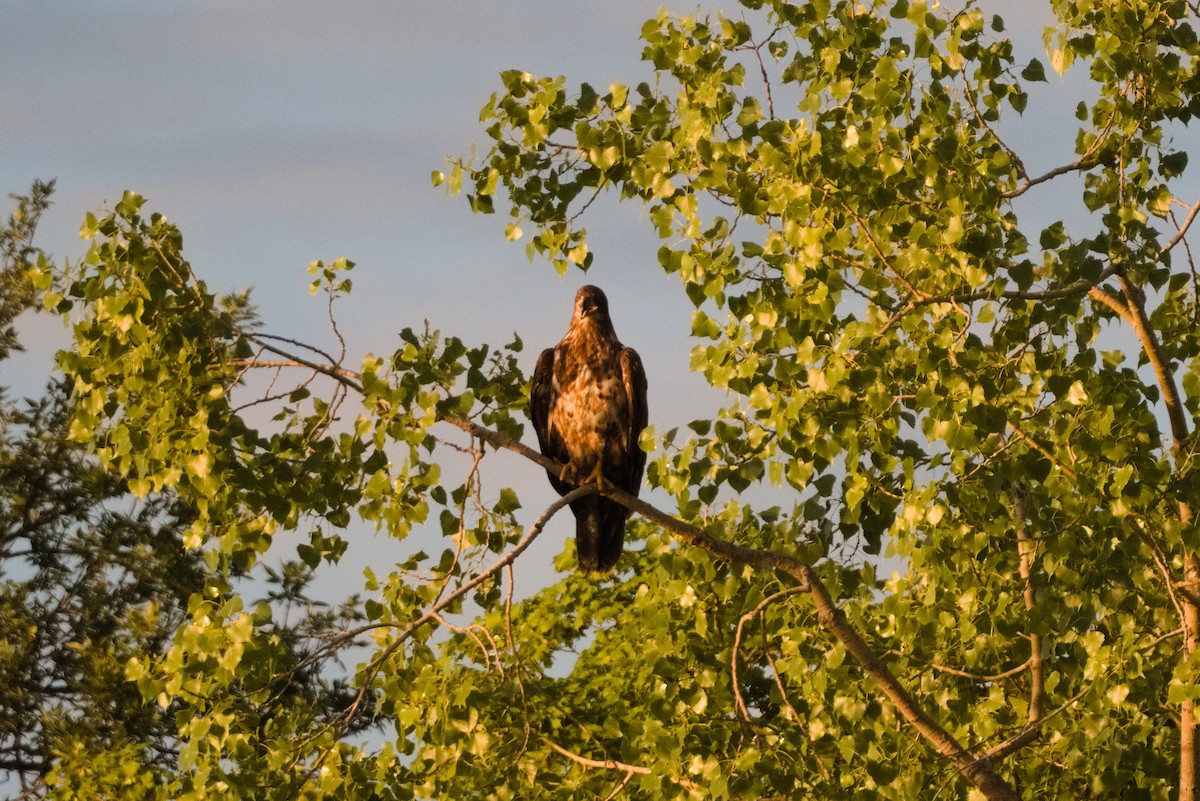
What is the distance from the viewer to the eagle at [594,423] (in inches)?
317

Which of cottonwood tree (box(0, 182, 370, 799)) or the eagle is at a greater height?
cottonwood tree (box(0, 182, 370, 799))

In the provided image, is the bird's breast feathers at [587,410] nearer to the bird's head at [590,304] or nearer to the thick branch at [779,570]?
the bird's head at [590,304]

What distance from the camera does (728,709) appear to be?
6.41m

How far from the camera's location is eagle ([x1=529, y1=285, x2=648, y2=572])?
26.5ft

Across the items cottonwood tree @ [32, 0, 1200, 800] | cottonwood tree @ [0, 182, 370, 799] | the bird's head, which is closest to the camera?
cottonwood tree @ [32, 0, 1200, 800]

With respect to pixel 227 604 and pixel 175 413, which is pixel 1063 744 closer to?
pixel 227 604

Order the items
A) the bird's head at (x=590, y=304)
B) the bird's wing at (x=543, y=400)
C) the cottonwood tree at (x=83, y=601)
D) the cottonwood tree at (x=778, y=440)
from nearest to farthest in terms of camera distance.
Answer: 1. the cottonwood tree at (x=778, y=440)
2. the bird's wing at (x=543, y=400)
3. the bird's head at (x=590, y=304)
4. the cottonwood tree at (x=83, y=601)

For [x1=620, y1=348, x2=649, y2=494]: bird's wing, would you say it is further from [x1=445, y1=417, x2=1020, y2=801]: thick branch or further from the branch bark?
the branch bark

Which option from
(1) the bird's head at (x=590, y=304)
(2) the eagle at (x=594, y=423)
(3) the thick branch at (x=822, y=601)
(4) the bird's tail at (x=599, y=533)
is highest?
(1) the bird's head at (x=590, y=304)

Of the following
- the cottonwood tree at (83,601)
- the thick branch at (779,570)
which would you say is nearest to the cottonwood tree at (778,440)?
the thick branch at (779,570)

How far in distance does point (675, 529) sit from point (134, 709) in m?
11.4

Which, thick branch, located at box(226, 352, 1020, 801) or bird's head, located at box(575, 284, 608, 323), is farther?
bird's head, located at box(575, 284, 608, 323)

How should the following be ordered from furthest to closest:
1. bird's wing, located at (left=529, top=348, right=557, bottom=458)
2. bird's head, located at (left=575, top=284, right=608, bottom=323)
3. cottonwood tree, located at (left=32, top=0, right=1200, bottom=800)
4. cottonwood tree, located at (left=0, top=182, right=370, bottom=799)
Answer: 1. cottonwood tree, located at (left=0, top=182, right=370, bottom=799)
2. bird's head, located at (left=575, top=284, right=608, bottom=323)
3. bird's wing, located at (left=529, top=348, right=557, bottom=458)
4. cottonwood tree, located at (left=32, top=0, right=1200, bottom=800)

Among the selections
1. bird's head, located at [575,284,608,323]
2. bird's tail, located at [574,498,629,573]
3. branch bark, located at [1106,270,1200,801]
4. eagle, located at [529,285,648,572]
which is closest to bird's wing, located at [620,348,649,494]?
eagle, located at [529,285,648,572]
